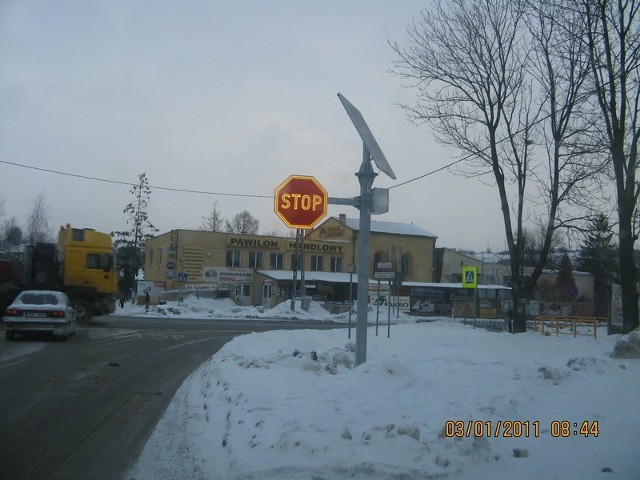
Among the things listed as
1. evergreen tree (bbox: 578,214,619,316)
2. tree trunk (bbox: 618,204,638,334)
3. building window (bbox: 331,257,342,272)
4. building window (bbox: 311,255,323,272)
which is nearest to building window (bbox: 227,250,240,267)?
building window (bbox: 311,255,323,272)

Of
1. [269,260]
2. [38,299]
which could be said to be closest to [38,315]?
[38,299]

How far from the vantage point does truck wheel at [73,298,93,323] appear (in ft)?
90.6

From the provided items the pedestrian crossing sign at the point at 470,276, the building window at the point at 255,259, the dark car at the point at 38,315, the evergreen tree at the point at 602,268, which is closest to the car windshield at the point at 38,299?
the dark car at the point at 38,315

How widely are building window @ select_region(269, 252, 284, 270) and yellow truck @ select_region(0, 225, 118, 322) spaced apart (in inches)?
1358

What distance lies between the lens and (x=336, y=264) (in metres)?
66.0

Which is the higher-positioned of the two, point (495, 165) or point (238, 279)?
point (495, 165)

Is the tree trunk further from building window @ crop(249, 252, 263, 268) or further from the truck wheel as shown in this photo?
building window @ crop(249, 252, 263, 268)

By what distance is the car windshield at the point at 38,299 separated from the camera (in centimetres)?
1992

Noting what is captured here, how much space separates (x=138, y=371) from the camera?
1395 cm

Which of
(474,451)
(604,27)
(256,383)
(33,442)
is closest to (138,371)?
(256,383)

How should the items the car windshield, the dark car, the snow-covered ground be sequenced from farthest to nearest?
the car windshield < the dark car < the snow-covered ground

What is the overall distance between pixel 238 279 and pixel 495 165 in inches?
1603

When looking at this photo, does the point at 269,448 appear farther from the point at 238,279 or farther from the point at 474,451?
the point at 238,279

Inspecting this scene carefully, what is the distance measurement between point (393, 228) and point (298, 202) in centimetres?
6163
